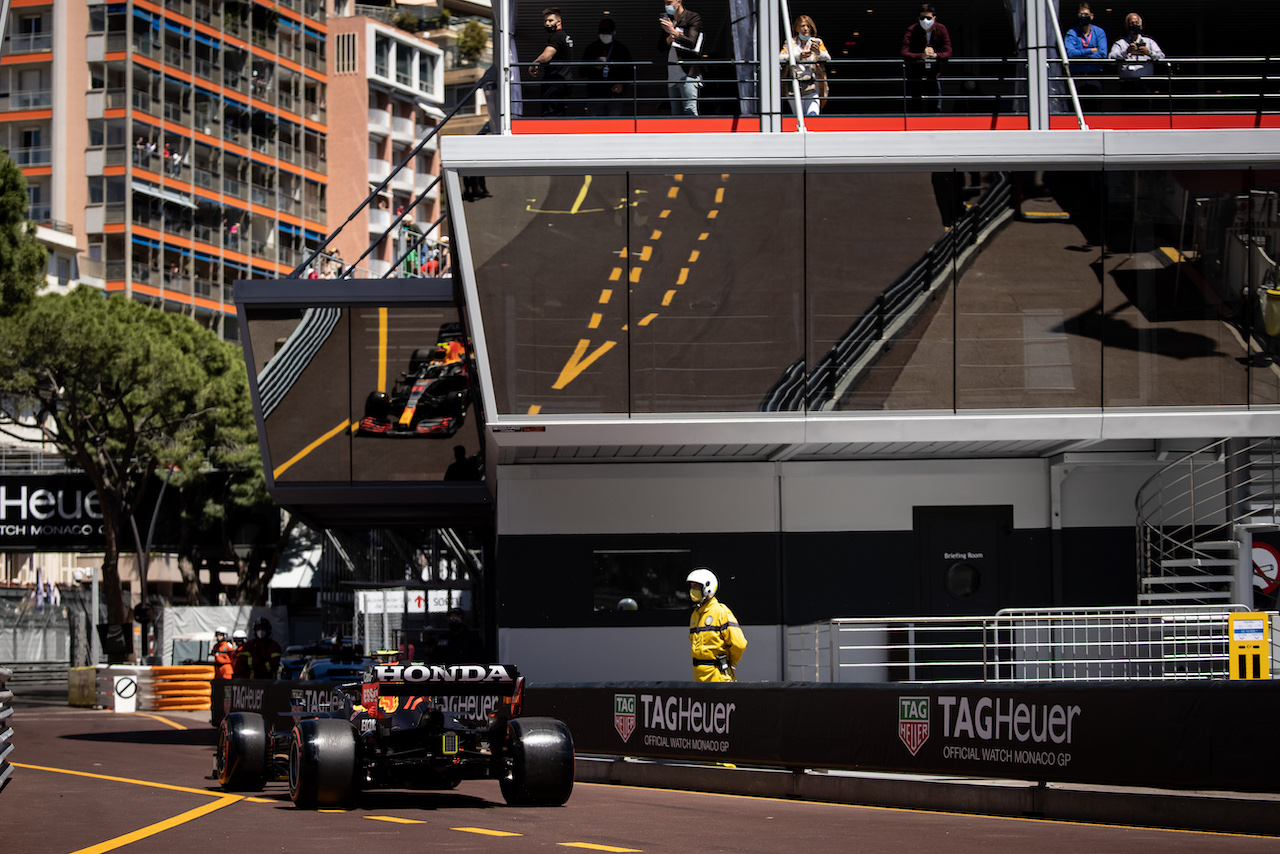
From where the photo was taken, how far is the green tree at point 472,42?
4606 inches

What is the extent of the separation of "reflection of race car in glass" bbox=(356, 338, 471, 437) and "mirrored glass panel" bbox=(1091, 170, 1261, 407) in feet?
38.2

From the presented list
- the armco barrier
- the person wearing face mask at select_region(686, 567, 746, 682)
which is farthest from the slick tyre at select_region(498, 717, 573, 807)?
the person wearing face mask at select_region(686, 567, 746, 682)

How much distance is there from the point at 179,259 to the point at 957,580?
6964cm

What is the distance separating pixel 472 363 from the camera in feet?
96.7

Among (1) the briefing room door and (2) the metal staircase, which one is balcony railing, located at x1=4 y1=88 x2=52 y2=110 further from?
(2) the metal staircase

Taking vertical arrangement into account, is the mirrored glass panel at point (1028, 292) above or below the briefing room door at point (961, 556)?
above

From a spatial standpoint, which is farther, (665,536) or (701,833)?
(665,536)

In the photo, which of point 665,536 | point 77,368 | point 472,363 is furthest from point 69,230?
point 665,536

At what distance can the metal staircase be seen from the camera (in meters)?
23.4

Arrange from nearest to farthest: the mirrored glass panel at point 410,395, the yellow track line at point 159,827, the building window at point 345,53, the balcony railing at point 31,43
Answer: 1. the yellow track line at point 159,827
2. the mirrored glass panel at point 410,395
3. the balcony railing at point 31,43
4. the building window at point 345,53

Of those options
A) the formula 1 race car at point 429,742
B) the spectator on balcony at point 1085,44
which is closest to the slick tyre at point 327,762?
the formula 1 race car at point 429,742

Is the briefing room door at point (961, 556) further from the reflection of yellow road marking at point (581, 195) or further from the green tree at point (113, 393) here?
the green tree at point (113, 393)

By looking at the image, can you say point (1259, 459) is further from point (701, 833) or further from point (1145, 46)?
point (701, 833)

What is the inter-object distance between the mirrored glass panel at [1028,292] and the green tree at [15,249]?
33.5 m
